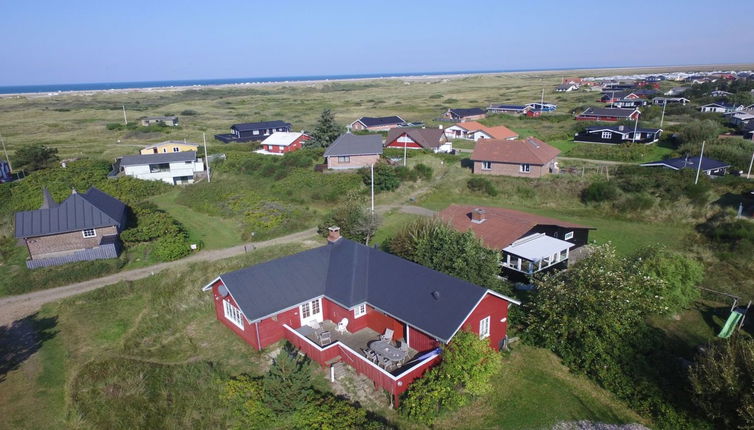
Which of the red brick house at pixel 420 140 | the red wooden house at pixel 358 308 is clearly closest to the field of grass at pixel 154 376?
the red wooden house at pixel 358 308

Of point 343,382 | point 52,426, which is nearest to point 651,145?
point 343,382

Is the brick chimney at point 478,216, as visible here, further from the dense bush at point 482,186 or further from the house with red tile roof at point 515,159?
the house with red tile roof at point 515,159

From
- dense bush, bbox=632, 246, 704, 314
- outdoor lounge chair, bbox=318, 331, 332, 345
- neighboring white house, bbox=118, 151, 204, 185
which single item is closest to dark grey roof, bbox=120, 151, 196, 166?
neighboring white house, bbox=118, 151, 204, 185

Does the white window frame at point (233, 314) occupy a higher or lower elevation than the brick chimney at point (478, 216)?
lower

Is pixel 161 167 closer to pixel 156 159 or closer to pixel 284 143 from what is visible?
pixel 156 159

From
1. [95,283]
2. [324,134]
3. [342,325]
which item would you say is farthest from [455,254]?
[324,134]

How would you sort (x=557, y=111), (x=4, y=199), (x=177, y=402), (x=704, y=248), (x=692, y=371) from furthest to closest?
(x=557, y=111), (x=4, y=199), (x=704, y=248), (x=177, y=402), (x=692, y=371)

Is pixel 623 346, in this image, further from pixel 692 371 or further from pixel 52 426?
pixel 52 426
